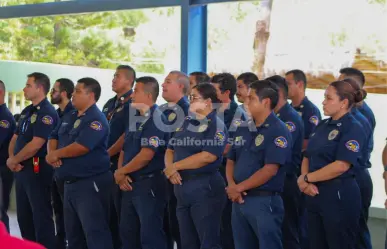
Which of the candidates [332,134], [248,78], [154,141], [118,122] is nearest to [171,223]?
[154,141]

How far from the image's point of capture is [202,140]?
13.0 ft

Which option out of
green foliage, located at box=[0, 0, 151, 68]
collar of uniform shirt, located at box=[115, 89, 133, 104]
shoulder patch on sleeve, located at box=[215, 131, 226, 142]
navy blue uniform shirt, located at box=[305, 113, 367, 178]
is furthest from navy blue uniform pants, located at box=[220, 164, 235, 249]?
green foliage, located at box=[0, 0, 151, 68]

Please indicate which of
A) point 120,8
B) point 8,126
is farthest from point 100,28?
point 8,126

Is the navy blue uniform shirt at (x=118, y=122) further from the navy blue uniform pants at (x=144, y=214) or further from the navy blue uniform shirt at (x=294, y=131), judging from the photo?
the navy blue uniform shirt at (x=294, y=131)

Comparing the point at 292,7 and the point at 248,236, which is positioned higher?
the point at 292,7

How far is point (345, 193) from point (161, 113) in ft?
4.94

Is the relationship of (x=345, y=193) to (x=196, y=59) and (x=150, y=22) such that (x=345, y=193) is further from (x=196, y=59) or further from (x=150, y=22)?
(x=150, y=22)

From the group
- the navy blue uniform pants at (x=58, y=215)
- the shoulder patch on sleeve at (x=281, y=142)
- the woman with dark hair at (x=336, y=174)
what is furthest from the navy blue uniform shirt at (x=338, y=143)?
the navy blue uniform pants at (x=58, y=215)

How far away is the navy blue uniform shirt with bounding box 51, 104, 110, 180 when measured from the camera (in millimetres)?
4316

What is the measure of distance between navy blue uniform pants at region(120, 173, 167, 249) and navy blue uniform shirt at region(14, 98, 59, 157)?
959 mm

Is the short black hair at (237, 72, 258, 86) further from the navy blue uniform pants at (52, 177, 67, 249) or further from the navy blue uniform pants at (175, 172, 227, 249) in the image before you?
the navy blue uniform pants at (52, 177, 67, 249)

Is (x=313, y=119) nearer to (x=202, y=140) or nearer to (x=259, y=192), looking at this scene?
(x=202, y=140)

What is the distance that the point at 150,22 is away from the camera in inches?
246

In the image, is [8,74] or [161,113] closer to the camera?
[161,113]
